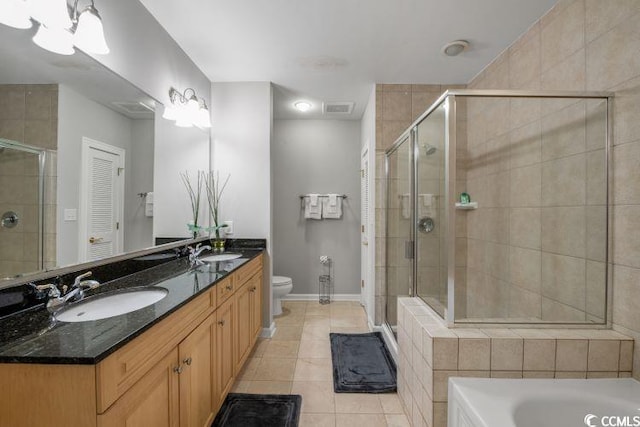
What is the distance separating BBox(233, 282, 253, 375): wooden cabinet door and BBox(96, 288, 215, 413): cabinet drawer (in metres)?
0.66

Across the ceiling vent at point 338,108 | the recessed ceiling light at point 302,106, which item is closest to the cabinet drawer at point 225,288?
the recessed ceiling light at point 302,106

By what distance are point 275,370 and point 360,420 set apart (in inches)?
29.9

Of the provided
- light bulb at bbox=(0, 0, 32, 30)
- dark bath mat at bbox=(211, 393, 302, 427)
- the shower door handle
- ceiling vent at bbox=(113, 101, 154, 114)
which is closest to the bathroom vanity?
dark bath mat at bbox=(211, 393, 302, 427)

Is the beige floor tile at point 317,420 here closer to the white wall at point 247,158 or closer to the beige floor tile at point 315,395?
the beige floor tile at point 315,395

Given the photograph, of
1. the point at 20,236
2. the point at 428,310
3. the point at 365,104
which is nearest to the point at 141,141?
the point at 20,236

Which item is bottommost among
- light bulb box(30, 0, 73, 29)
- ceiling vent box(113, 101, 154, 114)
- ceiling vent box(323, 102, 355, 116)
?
ceiling vent box(113, 101, 154, 114)

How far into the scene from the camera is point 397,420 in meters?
1.69

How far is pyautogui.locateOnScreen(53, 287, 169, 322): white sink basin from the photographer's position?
1110 millimetres

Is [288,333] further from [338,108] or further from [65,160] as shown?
[338,108]

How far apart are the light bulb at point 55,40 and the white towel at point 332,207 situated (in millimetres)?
2784

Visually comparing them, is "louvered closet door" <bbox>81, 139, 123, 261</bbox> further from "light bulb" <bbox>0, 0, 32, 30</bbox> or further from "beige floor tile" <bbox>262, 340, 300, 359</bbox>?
"beige floor tile" <bbox>262, 340, 300, 359</bbox>

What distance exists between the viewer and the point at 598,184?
1466 mm

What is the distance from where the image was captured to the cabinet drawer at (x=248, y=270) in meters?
2.00

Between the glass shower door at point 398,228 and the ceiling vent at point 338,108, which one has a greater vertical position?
the ceiling vent at point 338,108
